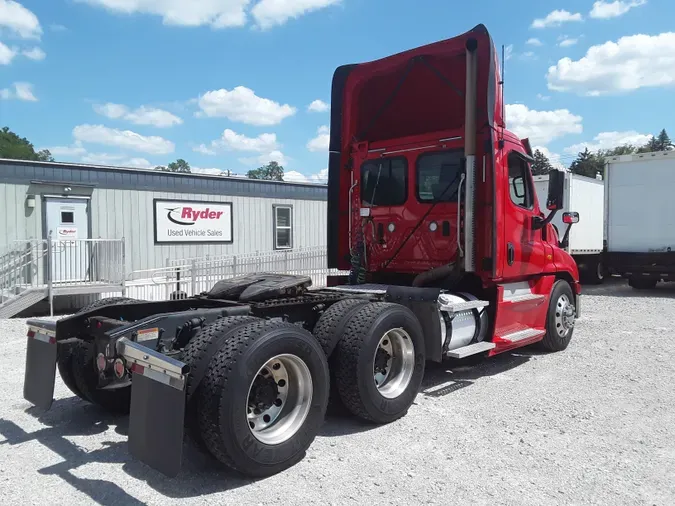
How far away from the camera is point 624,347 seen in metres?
8.00

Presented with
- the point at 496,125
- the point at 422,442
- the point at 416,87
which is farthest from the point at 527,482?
the point at 416,87

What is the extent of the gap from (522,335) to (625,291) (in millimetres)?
11104

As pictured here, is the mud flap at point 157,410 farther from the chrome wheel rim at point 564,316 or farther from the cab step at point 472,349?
the chrome wheel rim at point 564,316

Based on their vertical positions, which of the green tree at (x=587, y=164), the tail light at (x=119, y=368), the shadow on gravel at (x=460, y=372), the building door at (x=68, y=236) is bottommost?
the shadow on gravel at (x=460, y=372)

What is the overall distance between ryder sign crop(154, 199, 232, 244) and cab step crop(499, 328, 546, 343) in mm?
10869

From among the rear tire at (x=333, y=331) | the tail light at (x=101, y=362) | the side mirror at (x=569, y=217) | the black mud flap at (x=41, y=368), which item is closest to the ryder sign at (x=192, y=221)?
the black mud flap at (x=41, y=368)

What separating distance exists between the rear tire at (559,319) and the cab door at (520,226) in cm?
64

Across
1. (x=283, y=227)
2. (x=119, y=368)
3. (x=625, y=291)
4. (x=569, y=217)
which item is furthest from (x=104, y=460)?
(x=625, y=291)

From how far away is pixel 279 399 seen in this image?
Answer: 409cm

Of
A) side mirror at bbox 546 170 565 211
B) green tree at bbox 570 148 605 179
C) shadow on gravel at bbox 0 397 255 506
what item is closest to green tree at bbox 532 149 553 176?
side mirror at bbox 546 170 565 211

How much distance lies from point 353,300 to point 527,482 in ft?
7.08

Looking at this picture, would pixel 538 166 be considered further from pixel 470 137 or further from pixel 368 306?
pixel 368 306

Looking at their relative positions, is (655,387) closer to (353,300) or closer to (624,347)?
(624,347)

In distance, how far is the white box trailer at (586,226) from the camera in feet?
56.6
